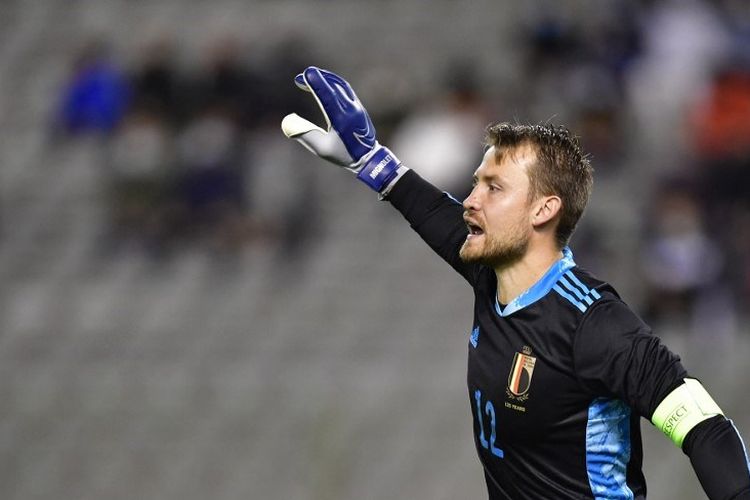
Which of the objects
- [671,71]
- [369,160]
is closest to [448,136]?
[671,71]

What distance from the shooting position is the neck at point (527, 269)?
4.45 m

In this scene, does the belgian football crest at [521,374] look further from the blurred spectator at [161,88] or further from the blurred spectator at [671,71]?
the blurred spectator at [161,88]

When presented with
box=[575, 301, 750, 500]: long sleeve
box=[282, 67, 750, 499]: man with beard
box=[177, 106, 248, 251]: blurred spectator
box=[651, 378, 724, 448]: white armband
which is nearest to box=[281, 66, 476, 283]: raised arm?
box=[282, 67, 750, 499]: man with beard

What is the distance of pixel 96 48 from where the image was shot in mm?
12641

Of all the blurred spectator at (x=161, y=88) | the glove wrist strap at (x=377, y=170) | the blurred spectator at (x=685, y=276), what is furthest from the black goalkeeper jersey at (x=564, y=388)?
the blurred spectator at (x=161, y=88)

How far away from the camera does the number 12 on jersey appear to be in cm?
439

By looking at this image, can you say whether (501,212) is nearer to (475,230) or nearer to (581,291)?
(475,230)

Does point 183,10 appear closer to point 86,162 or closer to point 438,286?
point 86,162

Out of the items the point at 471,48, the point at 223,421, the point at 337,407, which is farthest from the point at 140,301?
the point at 471,48

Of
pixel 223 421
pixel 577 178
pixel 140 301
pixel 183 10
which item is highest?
pixel 183 10

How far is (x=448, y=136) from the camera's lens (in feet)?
36.5

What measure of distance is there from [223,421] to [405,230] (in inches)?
83.5

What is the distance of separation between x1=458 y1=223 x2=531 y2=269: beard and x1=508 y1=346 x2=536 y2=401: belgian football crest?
0.98 ft

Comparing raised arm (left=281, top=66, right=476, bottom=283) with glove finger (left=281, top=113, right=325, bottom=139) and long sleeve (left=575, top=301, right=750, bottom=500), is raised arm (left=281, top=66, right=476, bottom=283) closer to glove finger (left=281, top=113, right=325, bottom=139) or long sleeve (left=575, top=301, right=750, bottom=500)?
glove finger (left=281, top=113, right=325, bottom=139)
